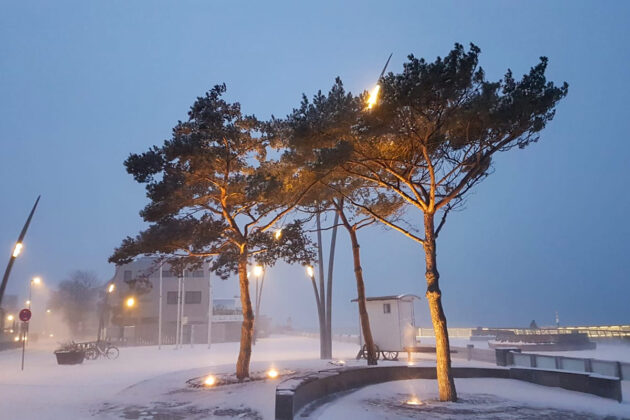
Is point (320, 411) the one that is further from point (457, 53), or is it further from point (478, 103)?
point (457, 53)

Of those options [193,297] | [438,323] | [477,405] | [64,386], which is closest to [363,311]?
[438,323]

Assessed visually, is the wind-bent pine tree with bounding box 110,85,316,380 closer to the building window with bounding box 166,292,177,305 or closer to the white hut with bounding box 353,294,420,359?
the white hut with bounding box 353,294,420,359

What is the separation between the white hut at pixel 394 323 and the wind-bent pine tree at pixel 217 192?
684 centimetres

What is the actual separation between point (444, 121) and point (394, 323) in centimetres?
1301

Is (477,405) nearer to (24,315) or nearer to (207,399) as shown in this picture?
(207,399)

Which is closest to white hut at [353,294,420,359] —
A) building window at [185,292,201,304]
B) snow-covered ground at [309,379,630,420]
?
snow-covered ground at [309,379,630,420]

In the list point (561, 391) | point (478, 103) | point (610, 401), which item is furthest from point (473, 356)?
point (478, 103)

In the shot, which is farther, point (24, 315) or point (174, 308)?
point (174, 308)

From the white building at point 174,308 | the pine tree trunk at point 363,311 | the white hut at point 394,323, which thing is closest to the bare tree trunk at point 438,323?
the pine tree trunk at point 363,311

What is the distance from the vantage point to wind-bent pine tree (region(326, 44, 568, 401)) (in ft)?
37.5

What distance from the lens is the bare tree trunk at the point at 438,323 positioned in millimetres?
11430

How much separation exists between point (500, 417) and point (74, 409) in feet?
33.0

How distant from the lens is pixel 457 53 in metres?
11.4

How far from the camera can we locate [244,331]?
1555cm
